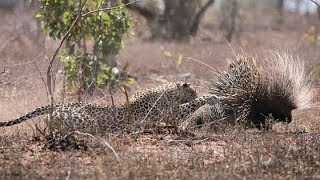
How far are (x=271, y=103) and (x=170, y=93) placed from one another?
4.74 feet

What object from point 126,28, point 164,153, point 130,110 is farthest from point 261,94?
point 126,28

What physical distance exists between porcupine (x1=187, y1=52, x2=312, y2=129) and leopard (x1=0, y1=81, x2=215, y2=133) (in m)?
0.29

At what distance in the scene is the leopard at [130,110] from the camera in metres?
9.02

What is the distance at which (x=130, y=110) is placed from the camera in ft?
30.7

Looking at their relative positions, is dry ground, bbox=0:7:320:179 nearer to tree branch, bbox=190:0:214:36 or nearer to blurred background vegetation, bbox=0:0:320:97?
blurred background vegetation, bbox=0:0:320:97

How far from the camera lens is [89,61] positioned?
11.9 m

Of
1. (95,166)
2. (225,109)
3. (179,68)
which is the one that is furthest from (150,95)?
(179,68)

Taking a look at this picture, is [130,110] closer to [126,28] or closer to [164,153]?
[164,153]

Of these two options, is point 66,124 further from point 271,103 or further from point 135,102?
point 271,103

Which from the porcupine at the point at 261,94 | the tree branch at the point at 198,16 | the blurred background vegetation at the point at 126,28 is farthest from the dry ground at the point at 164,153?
the tree branch at the point at 198,16

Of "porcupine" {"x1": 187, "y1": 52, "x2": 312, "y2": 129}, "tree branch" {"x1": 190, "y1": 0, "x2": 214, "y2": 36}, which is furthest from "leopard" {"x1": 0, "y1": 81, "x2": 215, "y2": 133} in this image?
"tree branch" {"x1": 190, "y1": 0, "x2": 214, "y2": 36}

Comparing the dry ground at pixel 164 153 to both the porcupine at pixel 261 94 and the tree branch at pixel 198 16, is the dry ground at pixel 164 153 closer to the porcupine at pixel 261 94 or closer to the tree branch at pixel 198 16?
the porcupine at pixel 261 94

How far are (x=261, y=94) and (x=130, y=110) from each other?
191 cm

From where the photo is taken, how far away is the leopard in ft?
29.6
